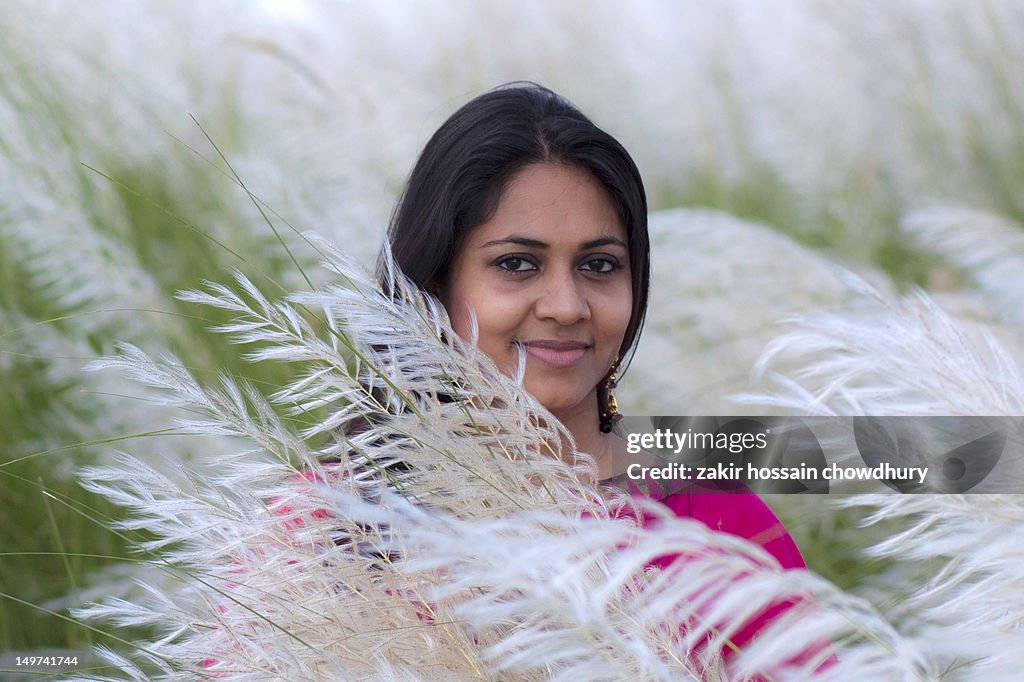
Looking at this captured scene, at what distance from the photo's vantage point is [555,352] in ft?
4.46

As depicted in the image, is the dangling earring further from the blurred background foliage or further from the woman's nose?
the blurred background foliage

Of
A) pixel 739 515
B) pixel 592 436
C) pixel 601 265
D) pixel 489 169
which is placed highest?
pixel 489 169

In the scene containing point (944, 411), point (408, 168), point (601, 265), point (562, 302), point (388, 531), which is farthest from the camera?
point (408, 168)

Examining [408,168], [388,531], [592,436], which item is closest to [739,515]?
[592,436]

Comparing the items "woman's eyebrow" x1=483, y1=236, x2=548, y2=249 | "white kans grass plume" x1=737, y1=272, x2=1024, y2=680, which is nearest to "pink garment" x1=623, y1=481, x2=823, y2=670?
"white kans grass plume" x1=737, y1=272, x2=1024, y2=680

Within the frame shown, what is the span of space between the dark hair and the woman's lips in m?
0.21

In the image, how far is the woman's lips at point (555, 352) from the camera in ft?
4.44

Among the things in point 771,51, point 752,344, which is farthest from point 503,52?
point 752,344

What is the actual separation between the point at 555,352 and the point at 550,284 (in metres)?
0.09

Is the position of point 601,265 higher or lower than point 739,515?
higher

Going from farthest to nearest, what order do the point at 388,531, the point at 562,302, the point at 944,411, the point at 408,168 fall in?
the point at 408,168 < the point at 562,302 < the point at 944,411 < the point at 388,531

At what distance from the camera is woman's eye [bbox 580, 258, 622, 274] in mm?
1441

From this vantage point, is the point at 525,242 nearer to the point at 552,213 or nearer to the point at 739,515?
the point at 552,213

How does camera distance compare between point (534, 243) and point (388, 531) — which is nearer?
point (388, 531)
